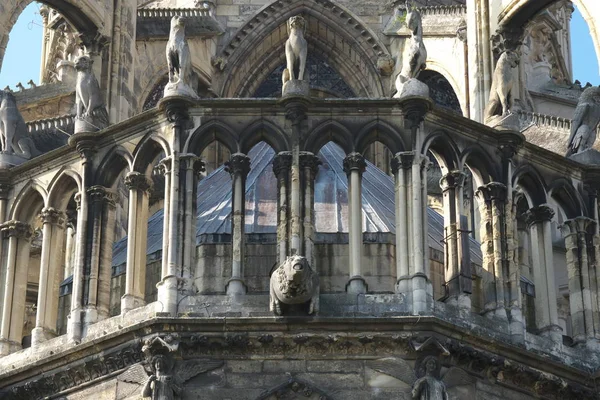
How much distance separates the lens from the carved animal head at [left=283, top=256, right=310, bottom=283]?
25125 millimetres

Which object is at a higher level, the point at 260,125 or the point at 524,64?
the point at 524,64

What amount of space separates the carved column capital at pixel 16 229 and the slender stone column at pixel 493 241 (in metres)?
6.33

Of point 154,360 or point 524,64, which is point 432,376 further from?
point 524,64

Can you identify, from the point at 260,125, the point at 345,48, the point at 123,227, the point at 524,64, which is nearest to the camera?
the point at 260,125

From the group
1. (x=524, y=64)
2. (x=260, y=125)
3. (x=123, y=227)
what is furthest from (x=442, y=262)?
(x=524, y=64)

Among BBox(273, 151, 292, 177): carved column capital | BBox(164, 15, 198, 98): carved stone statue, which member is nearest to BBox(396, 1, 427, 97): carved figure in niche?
BBox(273, 151, 292, 177): carved column capital

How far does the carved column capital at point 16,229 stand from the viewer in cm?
2809

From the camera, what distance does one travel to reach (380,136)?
2669cm

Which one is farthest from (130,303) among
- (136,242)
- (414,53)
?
(414,53)

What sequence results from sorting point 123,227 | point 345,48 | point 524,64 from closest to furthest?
point 123,227, point 524,64, point 345,48

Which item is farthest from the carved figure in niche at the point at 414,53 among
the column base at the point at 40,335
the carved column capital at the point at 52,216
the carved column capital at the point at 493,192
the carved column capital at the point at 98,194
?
the column base at the point at 40,335

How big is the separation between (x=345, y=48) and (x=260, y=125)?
1685cm

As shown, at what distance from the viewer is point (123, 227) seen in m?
34.1

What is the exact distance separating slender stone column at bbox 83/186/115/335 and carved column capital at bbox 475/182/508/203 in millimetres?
5048
